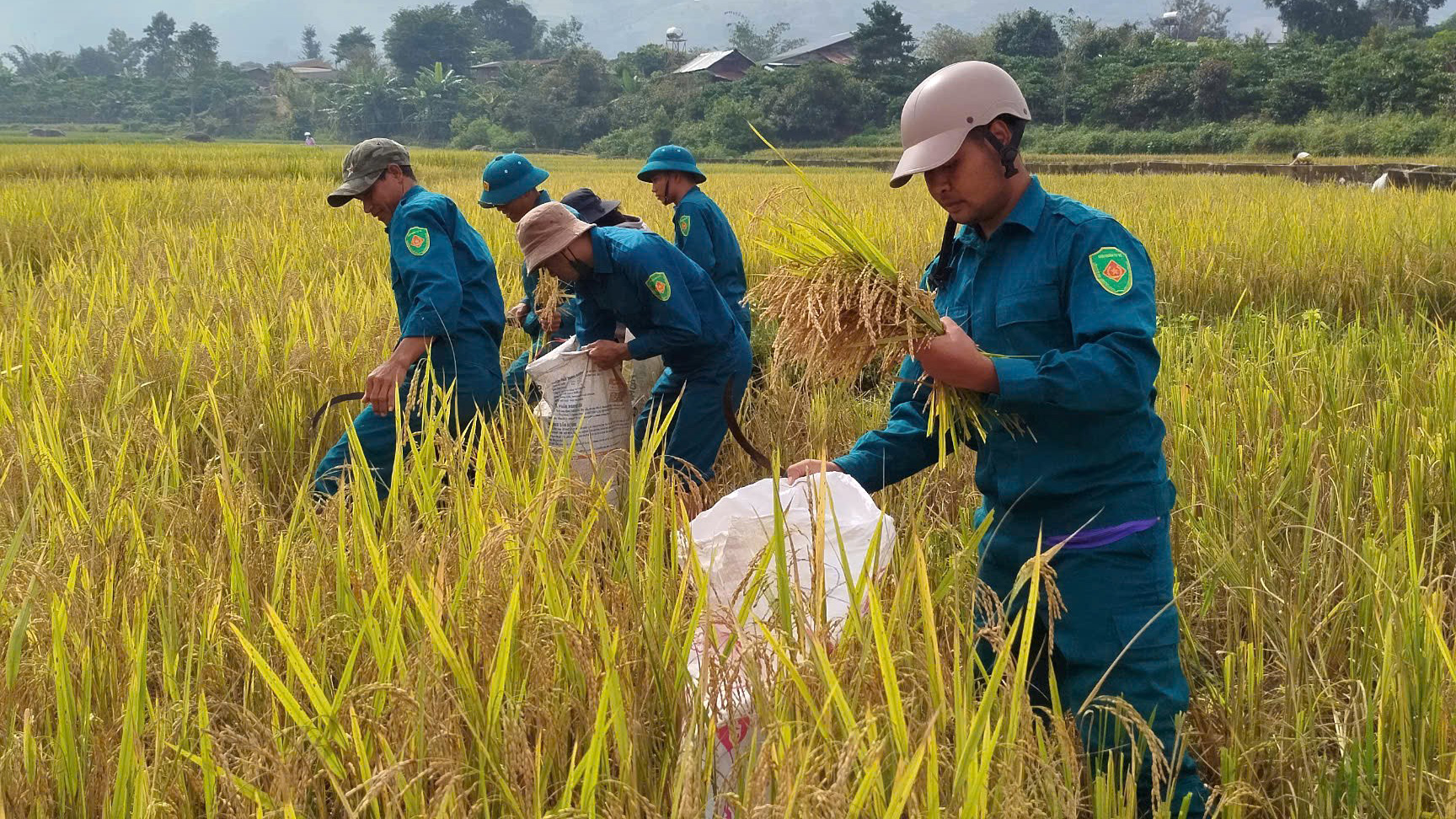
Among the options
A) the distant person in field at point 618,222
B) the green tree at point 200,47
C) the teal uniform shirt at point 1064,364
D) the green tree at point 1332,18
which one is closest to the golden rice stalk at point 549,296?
the distant person in field at point 618,222

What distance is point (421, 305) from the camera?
10.1 ft

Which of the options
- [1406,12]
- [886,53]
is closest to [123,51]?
[886,53]

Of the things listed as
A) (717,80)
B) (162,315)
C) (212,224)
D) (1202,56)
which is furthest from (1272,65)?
(162,315)

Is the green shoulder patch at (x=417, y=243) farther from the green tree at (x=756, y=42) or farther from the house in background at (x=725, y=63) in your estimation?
the green tree at (x=756, y=42)

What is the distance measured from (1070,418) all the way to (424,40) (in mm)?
75628

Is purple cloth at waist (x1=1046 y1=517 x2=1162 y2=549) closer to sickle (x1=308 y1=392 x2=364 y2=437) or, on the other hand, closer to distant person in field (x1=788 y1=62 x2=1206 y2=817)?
distant person in field (x1=788 y1=62 x2=1206 y2=817)

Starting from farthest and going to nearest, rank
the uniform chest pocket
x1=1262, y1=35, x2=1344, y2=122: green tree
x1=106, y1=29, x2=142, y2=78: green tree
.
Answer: x1=106, y1=29, x2=142, y2=78: green tree
x1=1262, y1=35, x2=1344, y2=122: green tree
the uniform chest pocket

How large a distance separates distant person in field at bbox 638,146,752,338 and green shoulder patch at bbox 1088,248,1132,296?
2.75 m

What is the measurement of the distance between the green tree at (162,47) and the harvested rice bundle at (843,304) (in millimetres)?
91669

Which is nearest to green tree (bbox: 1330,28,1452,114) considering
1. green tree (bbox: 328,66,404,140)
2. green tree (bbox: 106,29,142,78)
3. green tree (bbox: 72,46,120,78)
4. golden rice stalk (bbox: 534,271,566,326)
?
golden rice stalk (bbox: 534,271,566,326)

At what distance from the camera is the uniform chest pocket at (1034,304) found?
→ 70.1 inches

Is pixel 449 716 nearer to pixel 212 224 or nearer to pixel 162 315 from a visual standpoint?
pixel 162 315

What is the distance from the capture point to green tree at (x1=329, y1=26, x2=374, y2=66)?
3086 inches

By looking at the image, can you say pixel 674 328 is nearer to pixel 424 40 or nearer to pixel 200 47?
pixel 424 40
